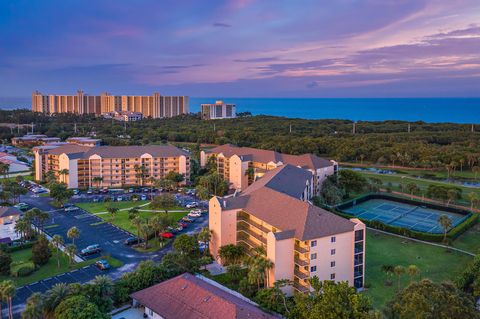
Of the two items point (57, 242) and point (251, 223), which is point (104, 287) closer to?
point (57, 242)

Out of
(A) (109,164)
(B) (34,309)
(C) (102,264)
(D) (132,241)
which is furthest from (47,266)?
(A) (109,164)

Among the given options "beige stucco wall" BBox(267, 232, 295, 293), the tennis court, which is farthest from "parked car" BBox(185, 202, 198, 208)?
"beige stucco wall" BBox(267, 232, 295, 293)

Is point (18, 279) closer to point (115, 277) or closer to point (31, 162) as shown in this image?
point (115, 277)

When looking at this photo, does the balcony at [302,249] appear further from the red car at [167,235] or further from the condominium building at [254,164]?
the condominium building at [254,164]

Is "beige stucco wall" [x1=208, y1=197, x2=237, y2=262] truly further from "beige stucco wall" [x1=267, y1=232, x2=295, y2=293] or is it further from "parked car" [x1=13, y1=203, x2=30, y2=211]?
"parked car" [x1=13, y1=203, x2=30, y2=211]

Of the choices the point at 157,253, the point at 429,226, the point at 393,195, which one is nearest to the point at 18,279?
the point at 157,253

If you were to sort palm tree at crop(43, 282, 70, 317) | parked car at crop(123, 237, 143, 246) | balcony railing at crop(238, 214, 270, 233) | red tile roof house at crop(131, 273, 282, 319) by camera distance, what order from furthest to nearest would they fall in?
parked car at crop(123, 237, 143, 246)
balcony railing at crop(238, 214, 270, 233)
palm tree at crop(43, 282, 70, 317)
red tile roof house at crop(131, 273, 282, 319)
